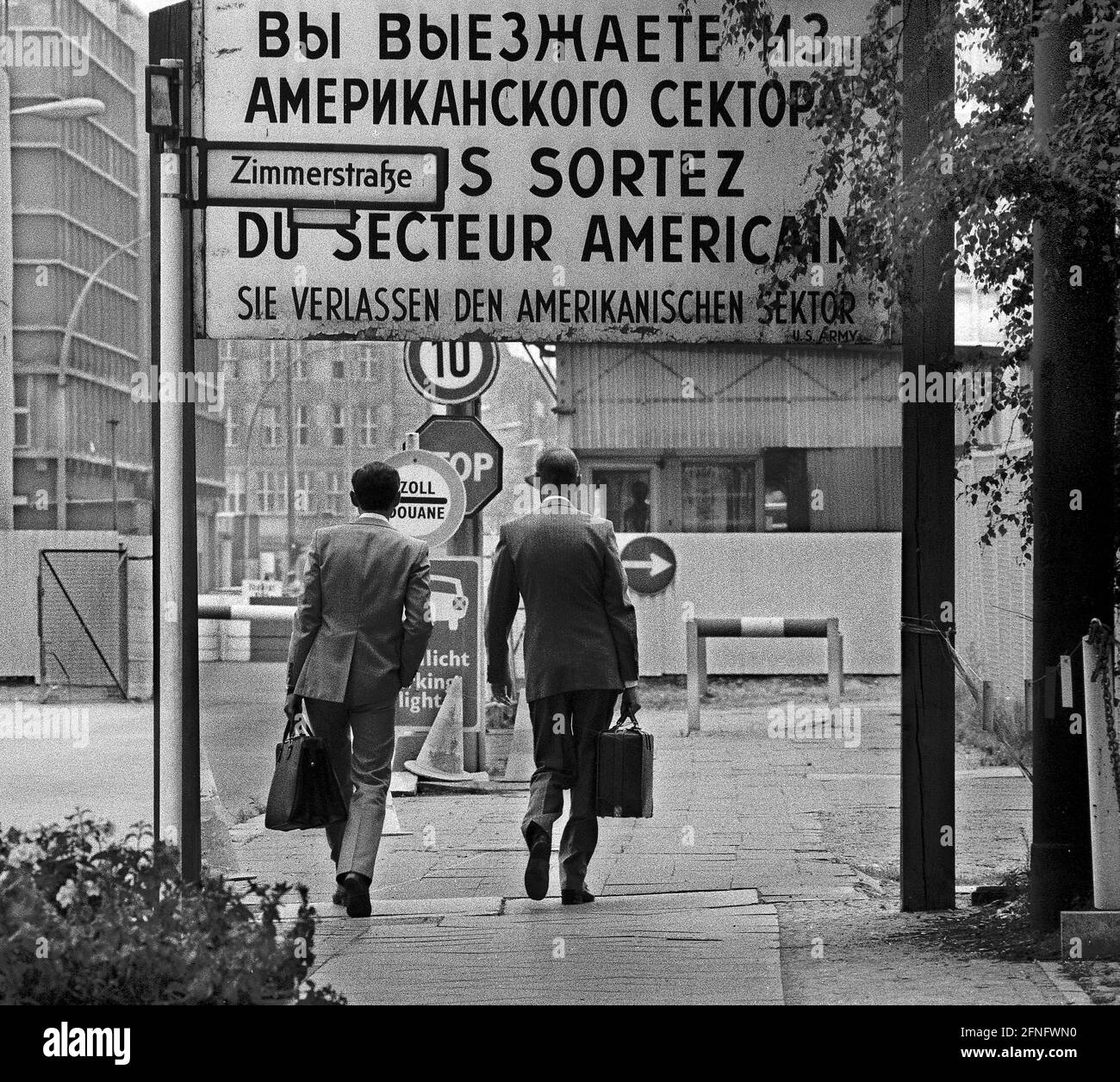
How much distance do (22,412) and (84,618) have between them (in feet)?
57.3

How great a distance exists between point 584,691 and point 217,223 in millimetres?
2373

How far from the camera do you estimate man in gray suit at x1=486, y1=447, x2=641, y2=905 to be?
6758 mm

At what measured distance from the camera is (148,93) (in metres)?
5.55

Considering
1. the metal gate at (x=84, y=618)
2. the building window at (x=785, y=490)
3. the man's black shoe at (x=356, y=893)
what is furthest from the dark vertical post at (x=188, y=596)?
the building window at (x=785, y=490)

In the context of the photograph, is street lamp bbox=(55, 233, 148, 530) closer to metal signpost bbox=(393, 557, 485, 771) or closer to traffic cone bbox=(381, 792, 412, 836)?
metal signpost bbox=(393, 557, 485, 771)

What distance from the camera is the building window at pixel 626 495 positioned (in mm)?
22469

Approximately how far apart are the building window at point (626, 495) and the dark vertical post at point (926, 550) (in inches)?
625

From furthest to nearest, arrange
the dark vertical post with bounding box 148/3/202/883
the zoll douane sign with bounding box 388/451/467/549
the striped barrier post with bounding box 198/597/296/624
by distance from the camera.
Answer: the striped barrier post with bounding box 198/597/296/624 < the zoll douane sign with bounding box 388/451/467/549 < the dark vertical post with bounding box 148/3/202/883

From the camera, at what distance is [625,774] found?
662cm

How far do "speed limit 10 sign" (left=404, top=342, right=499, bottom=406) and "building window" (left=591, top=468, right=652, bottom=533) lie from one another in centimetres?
1146

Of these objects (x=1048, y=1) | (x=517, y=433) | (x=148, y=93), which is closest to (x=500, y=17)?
(x=148, y=93)

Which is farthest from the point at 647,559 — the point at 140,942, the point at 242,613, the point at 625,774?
the point at 140,942

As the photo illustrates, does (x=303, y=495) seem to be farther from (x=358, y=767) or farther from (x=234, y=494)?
(x=358, y=767)

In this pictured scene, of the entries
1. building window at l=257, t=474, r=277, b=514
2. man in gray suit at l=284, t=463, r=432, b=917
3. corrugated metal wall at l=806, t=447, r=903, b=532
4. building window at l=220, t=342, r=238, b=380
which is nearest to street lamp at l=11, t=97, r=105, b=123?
corrugated metal wall at l=806, t=447, r=903, b=532
